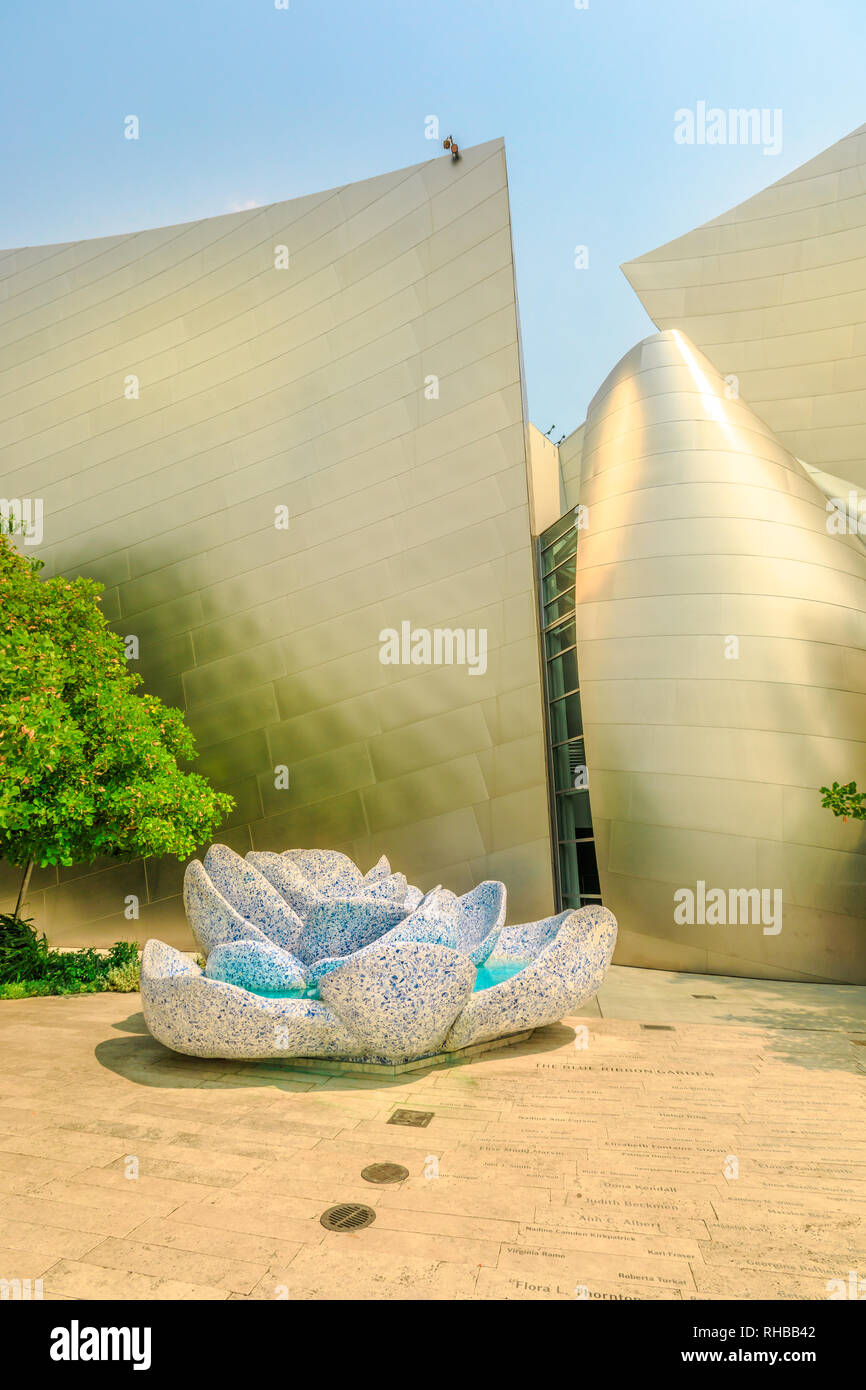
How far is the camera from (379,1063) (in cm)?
709

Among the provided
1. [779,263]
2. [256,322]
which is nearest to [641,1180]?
[256,322]

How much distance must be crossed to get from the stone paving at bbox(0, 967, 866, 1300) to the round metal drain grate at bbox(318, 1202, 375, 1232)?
0.06 m

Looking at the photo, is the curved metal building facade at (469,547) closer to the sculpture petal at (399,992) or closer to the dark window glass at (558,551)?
the dark window glass at (558,551)

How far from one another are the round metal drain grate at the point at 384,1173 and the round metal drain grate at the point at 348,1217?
0.36 m

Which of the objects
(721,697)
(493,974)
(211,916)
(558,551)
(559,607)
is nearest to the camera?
(211,916)

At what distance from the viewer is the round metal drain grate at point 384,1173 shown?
15.9 ft

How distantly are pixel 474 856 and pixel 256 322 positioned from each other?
1240 centimetres

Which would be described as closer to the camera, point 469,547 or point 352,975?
point 352,975

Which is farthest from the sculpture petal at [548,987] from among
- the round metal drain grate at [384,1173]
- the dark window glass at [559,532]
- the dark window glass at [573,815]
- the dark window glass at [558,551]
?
the dark window glass at [558,551]

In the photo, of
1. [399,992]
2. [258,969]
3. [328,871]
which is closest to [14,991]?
[328,871]

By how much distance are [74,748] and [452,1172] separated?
8.45m

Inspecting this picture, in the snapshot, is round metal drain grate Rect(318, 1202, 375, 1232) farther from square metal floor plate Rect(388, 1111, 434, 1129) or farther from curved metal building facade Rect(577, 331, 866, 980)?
curved metal building facade Rect(577, 331, 866, 980)

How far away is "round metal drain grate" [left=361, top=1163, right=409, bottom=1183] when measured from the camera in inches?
190

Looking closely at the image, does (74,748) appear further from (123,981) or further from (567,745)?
(567,745)
